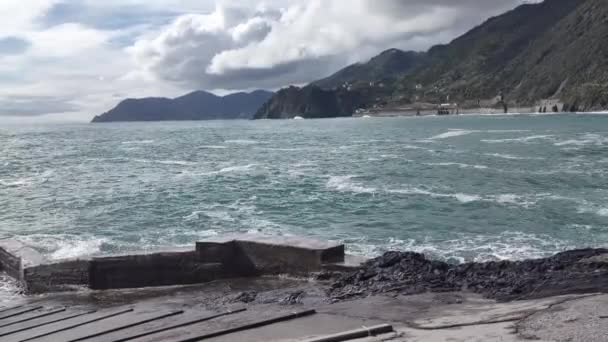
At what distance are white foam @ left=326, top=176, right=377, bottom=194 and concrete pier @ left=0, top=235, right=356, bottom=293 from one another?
1664cm

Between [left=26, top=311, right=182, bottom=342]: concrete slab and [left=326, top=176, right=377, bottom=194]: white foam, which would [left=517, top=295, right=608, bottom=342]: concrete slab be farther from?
[left=326, top=176, right=377, bottom=194]: white foam

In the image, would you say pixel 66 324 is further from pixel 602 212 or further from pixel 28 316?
pixel 602 212

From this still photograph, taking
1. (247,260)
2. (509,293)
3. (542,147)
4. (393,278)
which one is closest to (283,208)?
(247,260)

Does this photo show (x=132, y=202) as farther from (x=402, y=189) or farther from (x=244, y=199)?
(x=402, y=189)

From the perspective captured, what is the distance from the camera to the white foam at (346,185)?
1129 inches

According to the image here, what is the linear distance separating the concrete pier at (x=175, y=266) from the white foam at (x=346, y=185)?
16644mm

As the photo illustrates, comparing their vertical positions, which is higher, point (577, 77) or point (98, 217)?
point (577, 77)

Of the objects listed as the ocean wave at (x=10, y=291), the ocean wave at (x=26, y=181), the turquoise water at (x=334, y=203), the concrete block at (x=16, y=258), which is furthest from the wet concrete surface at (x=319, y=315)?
the ocean wave at (x=26, y=181)

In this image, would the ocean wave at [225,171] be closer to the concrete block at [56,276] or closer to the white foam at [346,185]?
the white foam at [346,185]

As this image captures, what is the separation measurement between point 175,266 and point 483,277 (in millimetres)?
5375

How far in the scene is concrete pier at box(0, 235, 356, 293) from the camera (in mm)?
11547

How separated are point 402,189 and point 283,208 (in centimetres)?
699

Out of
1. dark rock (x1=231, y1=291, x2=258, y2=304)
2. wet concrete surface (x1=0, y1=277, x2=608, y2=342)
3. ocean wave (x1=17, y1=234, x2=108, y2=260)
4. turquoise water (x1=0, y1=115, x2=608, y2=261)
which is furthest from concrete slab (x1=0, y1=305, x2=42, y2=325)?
turquoise water (x1=0, y1=115, x2=608, y2=261)

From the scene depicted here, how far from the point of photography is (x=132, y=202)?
2614 cm
